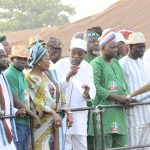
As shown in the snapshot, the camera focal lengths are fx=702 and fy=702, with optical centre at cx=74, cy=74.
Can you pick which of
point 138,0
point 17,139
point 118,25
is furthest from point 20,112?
point 138,0

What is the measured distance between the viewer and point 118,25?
118 ft

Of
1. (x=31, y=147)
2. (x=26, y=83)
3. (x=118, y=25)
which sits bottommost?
(x=31, y=147)

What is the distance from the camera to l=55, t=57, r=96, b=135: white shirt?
919 cm

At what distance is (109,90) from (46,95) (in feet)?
4.23

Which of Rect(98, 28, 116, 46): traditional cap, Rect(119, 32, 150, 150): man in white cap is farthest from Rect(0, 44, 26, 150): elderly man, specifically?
Rect(119, 32, 150, 150): man in white cap

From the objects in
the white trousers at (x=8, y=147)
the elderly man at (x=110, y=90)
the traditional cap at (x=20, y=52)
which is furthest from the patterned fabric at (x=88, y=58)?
the white trousers at (x=8, y=147)

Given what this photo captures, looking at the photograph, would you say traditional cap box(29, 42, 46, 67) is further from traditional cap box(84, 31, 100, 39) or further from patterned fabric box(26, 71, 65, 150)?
traditional cap box(84, 31, 100, 39)

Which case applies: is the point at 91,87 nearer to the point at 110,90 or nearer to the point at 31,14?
the point at 110,90

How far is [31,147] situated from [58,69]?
4.58ft

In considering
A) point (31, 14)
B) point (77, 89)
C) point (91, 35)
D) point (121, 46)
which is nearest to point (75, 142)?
point (77, 89)

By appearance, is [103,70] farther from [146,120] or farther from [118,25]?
[118,25]

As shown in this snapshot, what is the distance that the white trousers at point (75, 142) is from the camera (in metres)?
9.17

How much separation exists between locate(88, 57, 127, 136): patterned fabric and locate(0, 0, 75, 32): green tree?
58.6 metres

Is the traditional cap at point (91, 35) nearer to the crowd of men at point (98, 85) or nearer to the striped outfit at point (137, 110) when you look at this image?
the crowd of men at point (98, 85)
